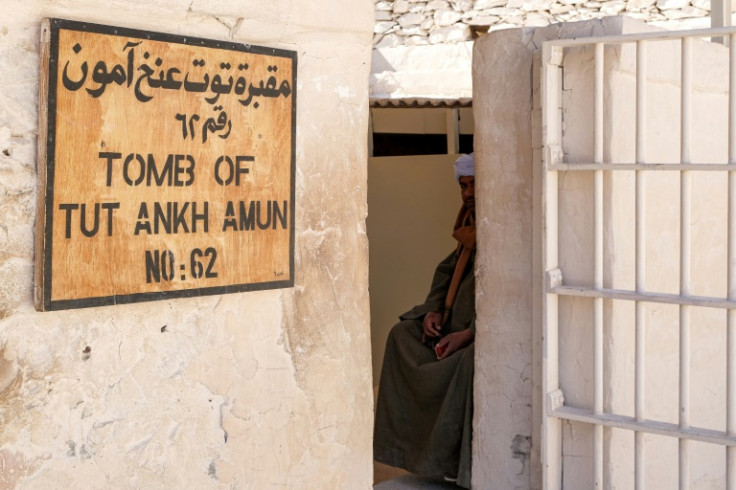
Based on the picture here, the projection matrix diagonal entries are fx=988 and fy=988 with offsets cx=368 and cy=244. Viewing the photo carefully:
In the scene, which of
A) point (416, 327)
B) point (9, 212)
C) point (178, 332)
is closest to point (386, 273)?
point (416, 327)

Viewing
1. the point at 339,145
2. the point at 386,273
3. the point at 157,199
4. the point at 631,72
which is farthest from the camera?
the point at 386,273

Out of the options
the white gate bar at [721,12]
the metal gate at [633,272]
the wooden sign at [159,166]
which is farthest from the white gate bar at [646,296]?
Answer: the white gate bar at [721,12]

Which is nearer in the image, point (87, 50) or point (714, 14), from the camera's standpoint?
point (87, 50)

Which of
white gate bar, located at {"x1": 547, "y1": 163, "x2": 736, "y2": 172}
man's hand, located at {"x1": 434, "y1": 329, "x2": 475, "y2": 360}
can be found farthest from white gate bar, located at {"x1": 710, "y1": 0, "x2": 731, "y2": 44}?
man's hand, located at {"x1": 434, "y1": 329, "x2": 475, "y2": 360}

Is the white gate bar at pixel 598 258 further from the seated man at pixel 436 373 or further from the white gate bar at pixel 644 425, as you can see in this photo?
the seated man at pixel 436 373

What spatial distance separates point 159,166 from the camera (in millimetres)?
2617

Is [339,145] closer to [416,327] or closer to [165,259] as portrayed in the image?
[165,259]

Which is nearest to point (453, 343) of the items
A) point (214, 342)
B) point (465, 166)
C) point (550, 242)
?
point (465, 166)

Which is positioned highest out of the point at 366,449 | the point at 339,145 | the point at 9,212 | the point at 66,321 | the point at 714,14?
the point at 714,14

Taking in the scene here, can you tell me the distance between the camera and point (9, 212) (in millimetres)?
2393

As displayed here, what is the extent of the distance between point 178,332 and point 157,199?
387mm

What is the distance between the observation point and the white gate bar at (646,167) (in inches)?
121

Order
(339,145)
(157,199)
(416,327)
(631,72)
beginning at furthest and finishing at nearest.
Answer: (416,327) → (631,72) → (339,145) → (157,199)

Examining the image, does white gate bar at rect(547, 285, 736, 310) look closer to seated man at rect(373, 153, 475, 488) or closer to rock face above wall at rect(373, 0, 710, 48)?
seated man at rect(373, 153, 475, 488)
